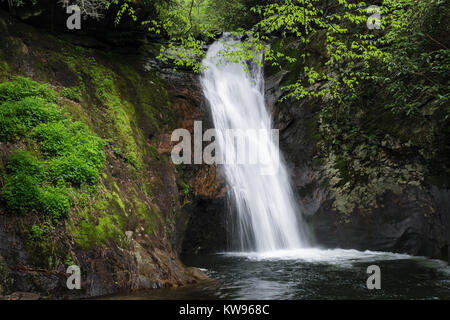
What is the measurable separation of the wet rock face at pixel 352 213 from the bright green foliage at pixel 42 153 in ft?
23.8

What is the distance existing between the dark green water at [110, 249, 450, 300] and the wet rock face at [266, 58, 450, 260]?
1.77 ft

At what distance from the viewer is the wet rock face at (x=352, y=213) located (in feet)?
29.6

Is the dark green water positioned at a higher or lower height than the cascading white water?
lower

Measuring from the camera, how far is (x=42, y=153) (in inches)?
225

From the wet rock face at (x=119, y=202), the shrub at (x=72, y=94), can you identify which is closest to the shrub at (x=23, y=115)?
the wet rock face at (x=119, y=202)

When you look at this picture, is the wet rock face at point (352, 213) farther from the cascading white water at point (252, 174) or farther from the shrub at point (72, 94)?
the shrub at point (72, 94)

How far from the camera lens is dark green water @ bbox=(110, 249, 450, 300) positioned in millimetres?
5445

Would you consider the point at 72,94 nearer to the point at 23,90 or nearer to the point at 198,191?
the point at 23,90

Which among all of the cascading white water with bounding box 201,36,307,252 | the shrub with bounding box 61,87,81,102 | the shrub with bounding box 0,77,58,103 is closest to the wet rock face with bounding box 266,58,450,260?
the cascading white water with bounding box 201,36,307,252

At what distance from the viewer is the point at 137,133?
8.90 meters

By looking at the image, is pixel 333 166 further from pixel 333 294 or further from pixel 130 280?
pixel 130 280

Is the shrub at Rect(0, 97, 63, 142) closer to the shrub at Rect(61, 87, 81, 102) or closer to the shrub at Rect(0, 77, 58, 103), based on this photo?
the shrub at Rect(0, 77, 58, 103)

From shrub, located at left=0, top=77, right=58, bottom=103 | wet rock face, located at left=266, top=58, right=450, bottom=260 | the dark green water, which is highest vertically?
shrub, located at left=0, top=77, right=58, bottom=103

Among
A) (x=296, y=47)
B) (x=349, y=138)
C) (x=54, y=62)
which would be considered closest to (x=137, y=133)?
(x=54, y=62)
